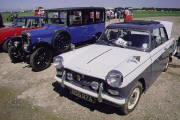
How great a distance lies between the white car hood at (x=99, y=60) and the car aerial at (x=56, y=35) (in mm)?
1448

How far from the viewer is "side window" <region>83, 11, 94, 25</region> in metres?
6.69

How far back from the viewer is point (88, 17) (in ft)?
22.6

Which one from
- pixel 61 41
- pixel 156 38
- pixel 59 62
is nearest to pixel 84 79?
pixel 59 62

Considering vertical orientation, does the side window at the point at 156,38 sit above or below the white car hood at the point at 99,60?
above

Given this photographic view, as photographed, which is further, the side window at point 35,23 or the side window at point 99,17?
the side window at point 99,17

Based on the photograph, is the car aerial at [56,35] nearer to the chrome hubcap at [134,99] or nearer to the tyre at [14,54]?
the tyre at [14,54]

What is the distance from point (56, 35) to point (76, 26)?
4.25 feet

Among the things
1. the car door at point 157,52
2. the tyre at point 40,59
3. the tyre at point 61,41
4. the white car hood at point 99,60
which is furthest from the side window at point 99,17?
the white car hood at point 99,60

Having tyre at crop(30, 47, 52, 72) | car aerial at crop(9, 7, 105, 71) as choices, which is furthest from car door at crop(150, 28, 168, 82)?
tyre at crop(30, 47, 52, 72)

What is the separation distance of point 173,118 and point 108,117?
1299 millimetres

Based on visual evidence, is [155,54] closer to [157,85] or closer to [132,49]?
[132,49]

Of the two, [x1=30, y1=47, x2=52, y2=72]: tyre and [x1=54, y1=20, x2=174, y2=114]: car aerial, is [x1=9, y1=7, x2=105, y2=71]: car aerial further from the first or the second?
[x1=54, y1=20, x2=174, y2=114]: car aerial

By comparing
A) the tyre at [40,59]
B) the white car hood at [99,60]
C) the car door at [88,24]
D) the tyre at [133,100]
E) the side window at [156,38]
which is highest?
the car door at [88,24]

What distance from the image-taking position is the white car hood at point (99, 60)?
2.81 meters
